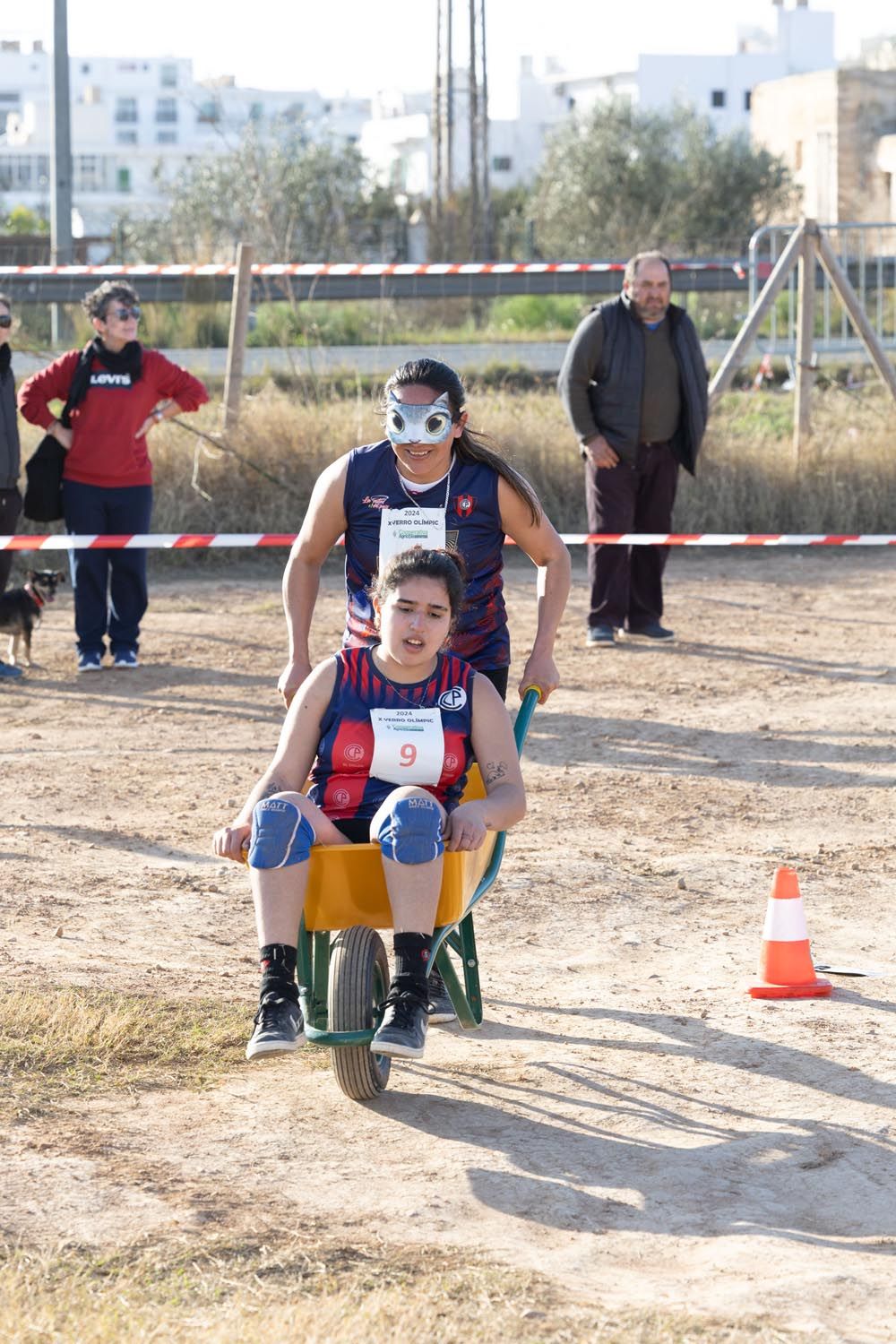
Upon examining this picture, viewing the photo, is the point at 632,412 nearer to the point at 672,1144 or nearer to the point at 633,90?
the point at 672,1144

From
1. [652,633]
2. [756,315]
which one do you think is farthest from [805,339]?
[652,633]

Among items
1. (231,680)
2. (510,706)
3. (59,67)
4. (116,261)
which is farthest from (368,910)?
(116,261)

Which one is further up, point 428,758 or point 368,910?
point 428,758

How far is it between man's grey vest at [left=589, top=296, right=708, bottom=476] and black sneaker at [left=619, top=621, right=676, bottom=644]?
3.64 ft

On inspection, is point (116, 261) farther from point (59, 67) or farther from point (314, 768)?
point (314, 768)

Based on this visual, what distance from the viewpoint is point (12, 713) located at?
10.2 m

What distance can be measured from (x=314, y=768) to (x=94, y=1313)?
1.87 meters

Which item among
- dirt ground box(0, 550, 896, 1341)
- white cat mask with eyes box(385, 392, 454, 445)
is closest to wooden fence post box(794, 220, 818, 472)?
dirt ground box(0, 550, 896, 1341)

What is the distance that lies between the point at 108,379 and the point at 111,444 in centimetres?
36

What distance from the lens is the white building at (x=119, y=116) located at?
12475 cm

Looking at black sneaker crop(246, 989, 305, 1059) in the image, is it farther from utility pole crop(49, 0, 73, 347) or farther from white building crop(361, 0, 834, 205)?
white building crop(361, 0, 834, 205)

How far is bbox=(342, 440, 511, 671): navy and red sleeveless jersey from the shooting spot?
559 centimetres

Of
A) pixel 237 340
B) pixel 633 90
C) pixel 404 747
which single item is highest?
pixel 633 90

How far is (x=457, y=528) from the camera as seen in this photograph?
221 inches
